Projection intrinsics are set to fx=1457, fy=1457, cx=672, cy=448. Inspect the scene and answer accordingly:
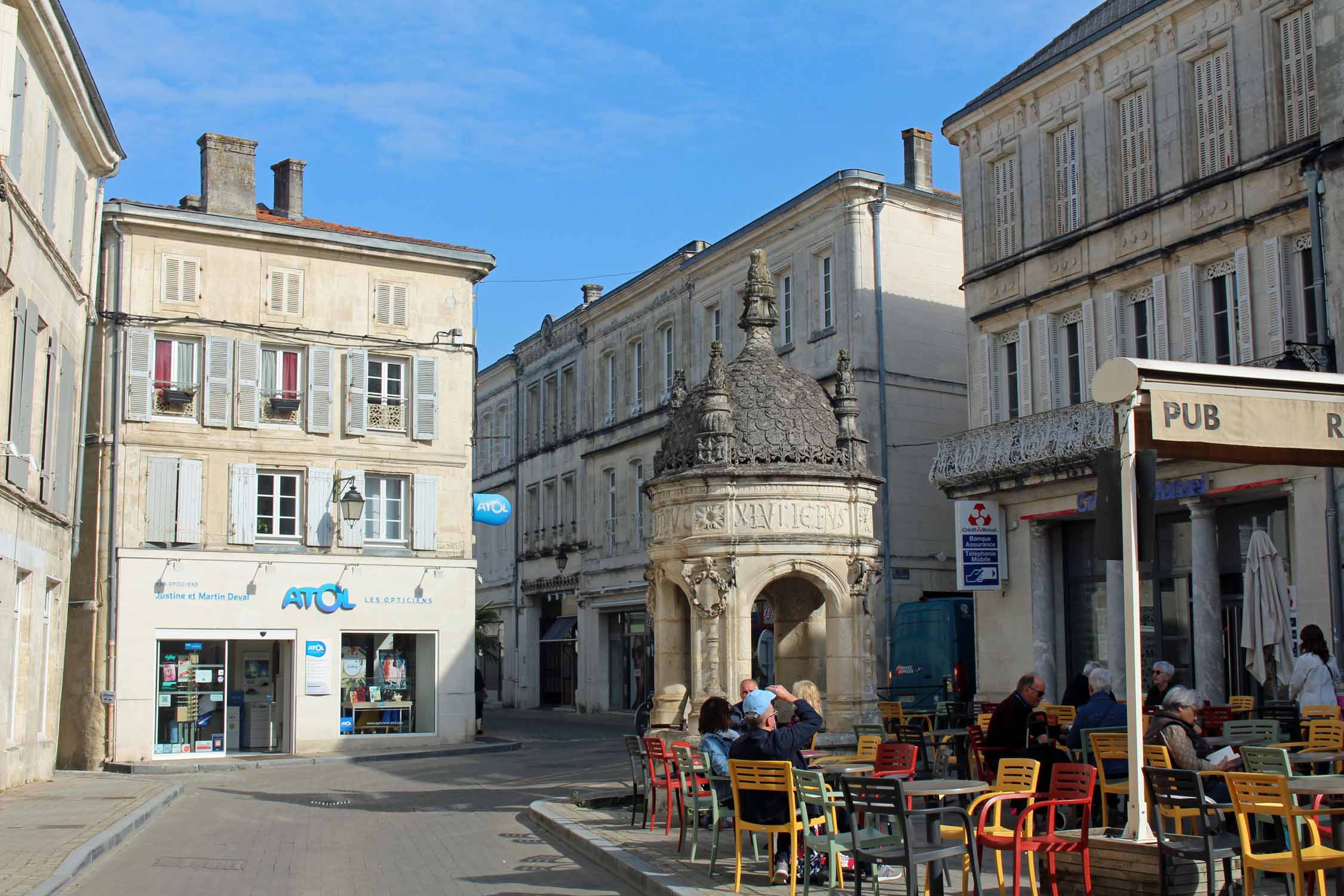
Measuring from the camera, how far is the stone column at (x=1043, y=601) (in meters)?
25.5

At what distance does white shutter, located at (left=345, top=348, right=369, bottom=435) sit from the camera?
91.1 feet

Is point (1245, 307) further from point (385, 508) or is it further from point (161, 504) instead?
point (161, 504)

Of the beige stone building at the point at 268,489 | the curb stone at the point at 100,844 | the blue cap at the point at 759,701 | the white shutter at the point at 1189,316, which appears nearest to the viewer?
the curb stone at the point at 100,844

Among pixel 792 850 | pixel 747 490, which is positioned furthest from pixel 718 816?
pixel 747 490

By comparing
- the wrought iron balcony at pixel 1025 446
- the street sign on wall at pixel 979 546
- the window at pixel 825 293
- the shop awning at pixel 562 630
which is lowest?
the shop awning at pixel 562 630

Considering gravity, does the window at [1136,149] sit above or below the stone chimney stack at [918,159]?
below

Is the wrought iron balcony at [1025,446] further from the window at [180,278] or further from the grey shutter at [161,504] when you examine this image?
the window at [180,278]

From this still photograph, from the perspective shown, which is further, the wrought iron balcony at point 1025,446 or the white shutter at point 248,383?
the white shutter at point 248,383

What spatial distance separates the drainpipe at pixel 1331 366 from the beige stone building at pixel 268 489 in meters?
15.7

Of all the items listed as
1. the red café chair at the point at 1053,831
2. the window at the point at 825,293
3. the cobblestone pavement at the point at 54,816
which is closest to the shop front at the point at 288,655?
the cobblestone pavement at the point at 54,816

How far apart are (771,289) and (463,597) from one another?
13750mm

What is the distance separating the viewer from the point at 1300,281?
20.9 m

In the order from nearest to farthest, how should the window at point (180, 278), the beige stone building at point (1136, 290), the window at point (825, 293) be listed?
the beige stone building at point (1136, 290) → the window at point (180, 278) → the window at point (825, 293)

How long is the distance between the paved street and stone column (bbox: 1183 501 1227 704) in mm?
8987
